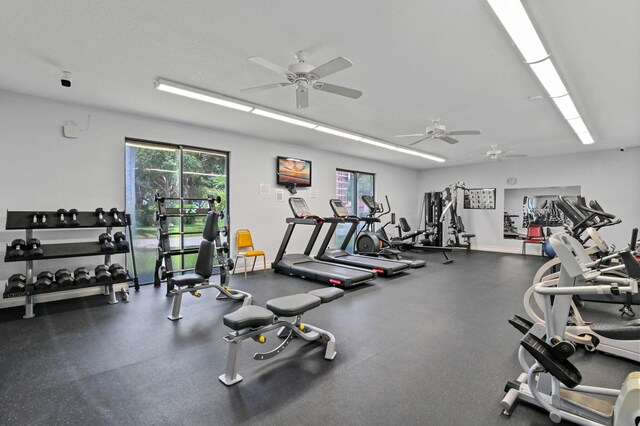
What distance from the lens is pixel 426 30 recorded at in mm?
2490

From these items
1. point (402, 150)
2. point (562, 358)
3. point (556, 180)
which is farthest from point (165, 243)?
point (556, 180)

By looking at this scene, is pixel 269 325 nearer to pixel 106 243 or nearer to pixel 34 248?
pixel 106 243

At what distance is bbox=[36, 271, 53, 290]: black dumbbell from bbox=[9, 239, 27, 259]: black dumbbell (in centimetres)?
32

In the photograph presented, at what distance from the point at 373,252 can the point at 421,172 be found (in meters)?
5.09

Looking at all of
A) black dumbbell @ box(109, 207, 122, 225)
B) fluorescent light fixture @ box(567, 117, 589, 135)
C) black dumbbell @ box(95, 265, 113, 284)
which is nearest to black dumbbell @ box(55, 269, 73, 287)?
black dumbbell @ box(95, 265, 113, 284)

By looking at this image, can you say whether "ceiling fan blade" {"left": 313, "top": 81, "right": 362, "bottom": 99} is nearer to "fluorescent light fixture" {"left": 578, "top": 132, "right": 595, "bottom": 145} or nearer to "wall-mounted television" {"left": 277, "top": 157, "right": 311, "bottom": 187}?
"wall-mounted television" {"left": 277, "top": 157, "right": 311, "bottom": 187}

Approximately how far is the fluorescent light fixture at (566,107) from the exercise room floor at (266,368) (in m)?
2.67

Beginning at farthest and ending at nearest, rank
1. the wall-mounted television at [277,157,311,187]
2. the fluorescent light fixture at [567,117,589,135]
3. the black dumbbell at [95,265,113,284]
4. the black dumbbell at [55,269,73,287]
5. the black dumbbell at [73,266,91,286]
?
the wall-mounted television at [277,157,311,187] < the fluorescent light fixture at [567,117,589,135] < the black dumbbell at [95,265,113,284] < the black dumbbell at [73,266,91,286] < the black dumbbell at [55,269,73,287]

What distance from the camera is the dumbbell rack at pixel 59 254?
357cm

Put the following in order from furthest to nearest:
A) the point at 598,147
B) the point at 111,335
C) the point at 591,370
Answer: the point at 598,147 < the point at 111,335 < the point at 591,370

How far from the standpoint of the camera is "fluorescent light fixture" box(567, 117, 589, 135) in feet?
15.7

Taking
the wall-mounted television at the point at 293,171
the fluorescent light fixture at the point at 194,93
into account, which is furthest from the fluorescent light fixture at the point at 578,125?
the fluorescent light fixture at the point at 194,93

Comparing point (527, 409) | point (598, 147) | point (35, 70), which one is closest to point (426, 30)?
point (527, 409)

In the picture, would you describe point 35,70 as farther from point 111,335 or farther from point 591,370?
point 591,370
